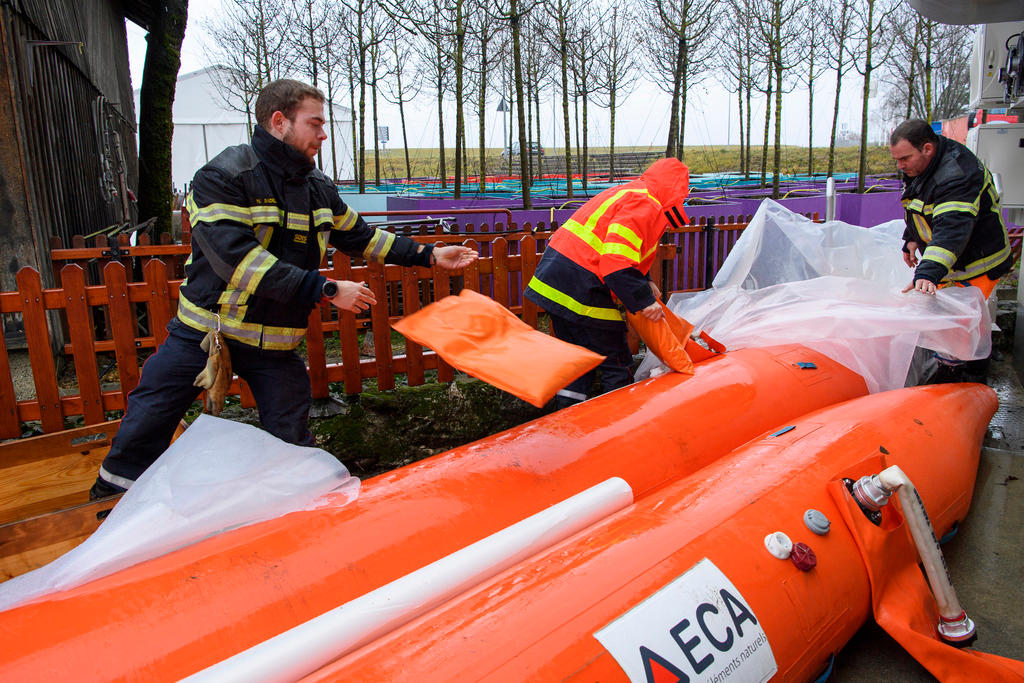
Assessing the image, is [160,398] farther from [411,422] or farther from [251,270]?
[411,422]

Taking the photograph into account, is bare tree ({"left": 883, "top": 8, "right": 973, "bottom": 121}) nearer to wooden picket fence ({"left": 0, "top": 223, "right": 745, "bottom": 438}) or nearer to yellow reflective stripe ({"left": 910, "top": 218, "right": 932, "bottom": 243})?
yellow reflective stripe ({"left": 910, "top": 218, "right": 932, "bottom": 243})

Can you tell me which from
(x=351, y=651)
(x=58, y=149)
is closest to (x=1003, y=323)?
(x=351, y=651)

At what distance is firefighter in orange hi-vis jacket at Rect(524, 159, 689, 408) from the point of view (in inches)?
126

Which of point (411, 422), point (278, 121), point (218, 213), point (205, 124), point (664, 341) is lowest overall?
point (411, 422)

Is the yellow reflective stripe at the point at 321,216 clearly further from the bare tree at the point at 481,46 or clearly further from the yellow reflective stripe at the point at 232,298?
the bare tree at the point at 481,46

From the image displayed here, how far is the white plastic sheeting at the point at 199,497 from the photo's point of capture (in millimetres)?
1750

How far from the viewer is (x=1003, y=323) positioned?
19.7ft

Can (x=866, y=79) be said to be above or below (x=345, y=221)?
above

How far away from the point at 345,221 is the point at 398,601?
190cm

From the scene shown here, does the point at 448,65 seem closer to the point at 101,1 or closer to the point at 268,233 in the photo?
the point at 101,1

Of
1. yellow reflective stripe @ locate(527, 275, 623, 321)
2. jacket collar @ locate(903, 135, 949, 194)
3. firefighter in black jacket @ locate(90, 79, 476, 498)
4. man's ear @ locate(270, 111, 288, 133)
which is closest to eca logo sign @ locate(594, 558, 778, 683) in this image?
firefighter in black jacket @ locate(90, 79, 476, 498)

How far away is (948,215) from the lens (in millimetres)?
3748

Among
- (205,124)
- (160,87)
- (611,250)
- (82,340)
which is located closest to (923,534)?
(611,250)

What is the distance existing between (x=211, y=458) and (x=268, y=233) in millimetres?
945
